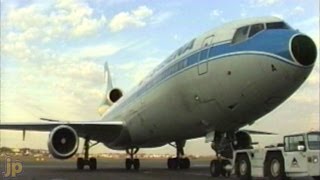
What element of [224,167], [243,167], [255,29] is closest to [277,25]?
[255,29]

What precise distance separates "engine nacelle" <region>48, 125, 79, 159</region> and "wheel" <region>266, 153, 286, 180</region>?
1195 cm

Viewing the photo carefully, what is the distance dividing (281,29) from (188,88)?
429 cm

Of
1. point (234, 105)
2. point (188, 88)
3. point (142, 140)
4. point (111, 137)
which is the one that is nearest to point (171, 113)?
point (188, 88)

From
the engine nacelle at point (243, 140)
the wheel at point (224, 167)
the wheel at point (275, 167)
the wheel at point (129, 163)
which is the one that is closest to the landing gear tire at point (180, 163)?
the wheel at point (129, 163)

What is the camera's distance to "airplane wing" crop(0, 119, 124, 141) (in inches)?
1073

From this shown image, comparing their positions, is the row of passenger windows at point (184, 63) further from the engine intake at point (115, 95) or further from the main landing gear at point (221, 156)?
the engine intake at point (115, 95)

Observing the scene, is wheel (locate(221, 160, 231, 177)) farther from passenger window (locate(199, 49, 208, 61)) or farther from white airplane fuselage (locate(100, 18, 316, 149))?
passenger window (locate(199, 49, 208, 61))

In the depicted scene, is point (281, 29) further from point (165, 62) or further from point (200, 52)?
point (165, 62)

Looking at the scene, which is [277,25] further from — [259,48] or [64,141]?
[64,141]

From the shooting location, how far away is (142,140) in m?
26.6

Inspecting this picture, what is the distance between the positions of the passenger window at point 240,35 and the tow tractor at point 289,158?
3511mm

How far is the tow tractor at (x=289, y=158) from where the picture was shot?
14.7m

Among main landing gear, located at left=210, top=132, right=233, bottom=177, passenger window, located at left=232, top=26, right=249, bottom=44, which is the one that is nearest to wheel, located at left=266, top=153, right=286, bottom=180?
main landing gear, located at left=210, top=132, right=233, bottom=177

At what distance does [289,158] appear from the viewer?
49.5 ft
